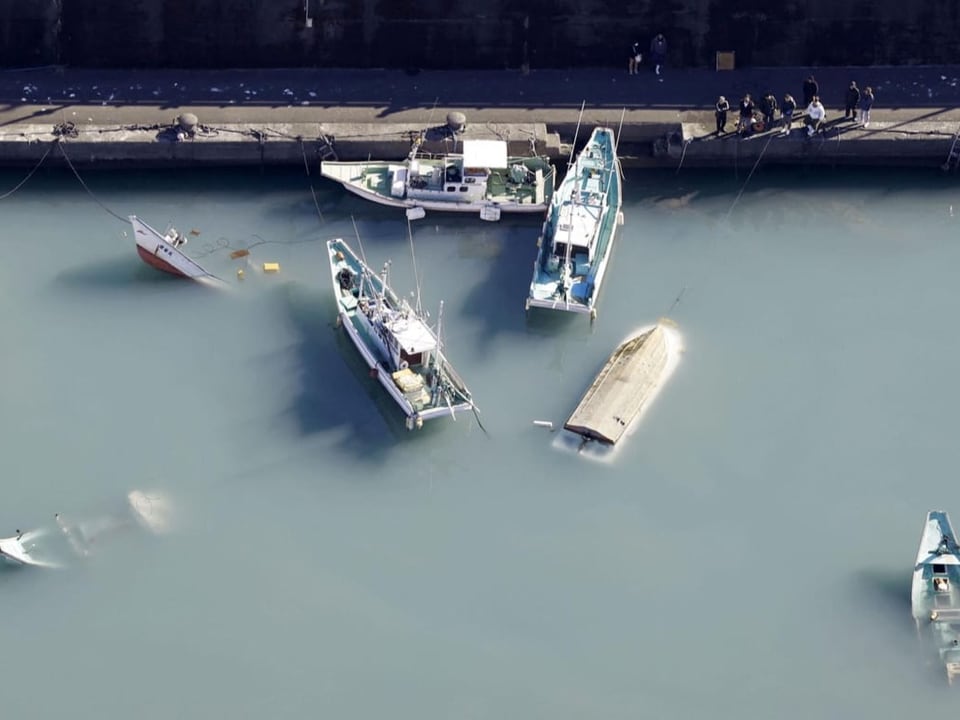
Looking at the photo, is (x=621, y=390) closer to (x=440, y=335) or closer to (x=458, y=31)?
(x=440, y=335)

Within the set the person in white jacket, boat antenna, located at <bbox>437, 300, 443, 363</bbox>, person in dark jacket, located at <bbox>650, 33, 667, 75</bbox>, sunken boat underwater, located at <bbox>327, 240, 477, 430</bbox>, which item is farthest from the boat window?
the person in white jacket

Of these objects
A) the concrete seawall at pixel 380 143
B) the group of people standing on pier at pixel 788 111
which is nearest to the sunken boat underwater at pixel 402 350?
the concrete seawall at pixel 380 143

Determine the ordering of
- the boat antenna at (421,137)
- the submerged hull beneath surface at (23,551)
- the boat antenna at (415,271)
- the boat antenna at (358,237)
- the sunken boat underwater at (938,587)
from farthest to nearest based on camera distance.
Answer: the boat antenna at (421,137), the boat antenna at (358,237), the boat antenna at (415,271), the submerged hull beneath surface at (23,551), the sunken boat underwater at (938,587)

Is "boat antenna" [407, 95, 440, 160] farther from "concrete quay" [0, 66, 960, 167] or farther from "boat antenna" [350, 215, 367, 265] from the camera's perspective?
"boat antenna" [350, 215, 367, 265]

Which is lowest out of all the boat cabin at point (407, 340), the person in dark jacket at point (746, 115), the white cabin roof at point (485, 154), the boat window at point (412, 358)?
the boat window at point (412, 358)

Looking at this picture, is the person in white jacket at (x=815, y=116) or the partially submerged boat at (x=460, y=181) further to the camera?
the person in white jacket at (x=815, y=116)

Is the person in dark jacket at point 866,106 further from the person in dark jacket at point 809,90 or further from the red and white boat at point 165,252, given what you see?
the red and white boat at point 165,252
